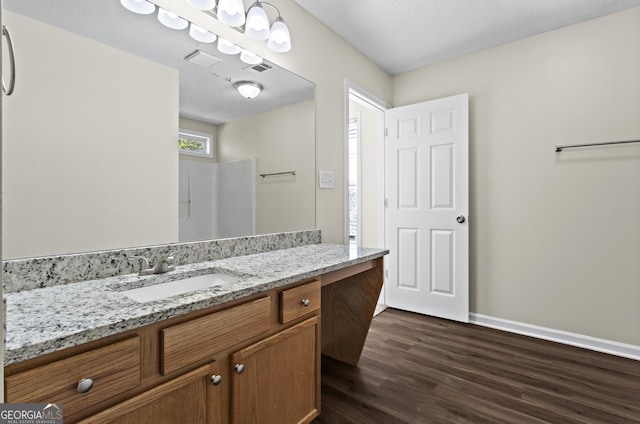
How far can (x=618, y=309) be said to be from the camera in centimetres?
220

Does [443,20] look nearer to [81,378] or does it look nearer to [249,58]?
[249,58]

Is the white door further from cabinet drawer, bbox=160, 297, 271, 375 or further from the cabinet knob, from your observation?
the cabinet knob

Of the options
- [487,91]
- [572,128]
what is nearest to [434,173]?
[487,91]

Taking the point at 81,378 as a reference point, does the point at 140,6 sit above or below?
above

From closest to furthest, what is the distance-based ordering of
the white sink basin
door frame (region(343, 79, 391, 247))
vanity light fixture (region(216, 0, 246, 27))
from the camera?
the white sink basin < vanity light fixture (region(216, 0, 246, 27)) < door frame (region(343, 79, 391, 247))

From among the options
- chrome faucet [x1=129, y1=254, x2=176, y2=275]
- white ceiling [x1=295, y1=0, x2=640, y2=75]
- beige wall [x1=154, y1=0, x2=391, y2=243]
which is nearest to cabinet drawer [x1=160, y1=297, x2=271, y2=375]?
chrome faucet [x1=129, y1=254, x2=176, y2=275]

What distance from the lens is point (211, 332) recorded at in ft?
3.23

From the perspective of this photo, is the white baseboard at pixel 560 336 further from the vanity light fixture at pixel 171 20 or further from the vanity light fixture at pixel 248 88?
the vanity light fixture at pixel 171 20

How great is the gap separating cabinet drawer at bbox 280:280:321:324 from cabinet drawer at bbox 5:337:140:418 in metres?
0.54

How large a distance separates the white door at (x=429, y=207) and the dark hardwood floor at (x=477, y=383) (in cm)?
50

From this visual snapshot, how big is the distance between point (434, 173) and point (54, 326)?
9.07ft

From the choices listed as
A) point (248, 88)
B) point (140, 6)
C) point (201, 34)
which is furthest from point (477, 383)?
point (140, 6)

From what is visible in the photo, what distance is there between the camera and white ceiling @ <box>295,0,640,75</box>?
6.87 feet

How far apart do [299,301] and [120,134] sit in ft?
3.27
